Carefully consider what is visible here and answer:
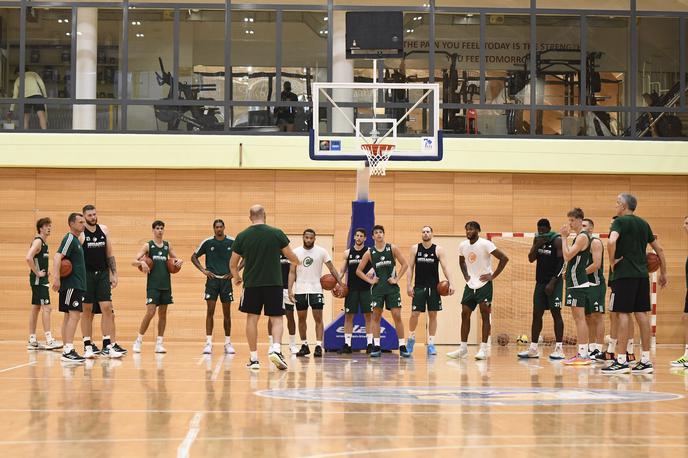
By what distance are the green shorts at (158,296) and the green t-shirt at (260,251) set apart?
12.4 feet

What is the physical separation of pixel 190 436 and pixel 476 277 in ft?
26.2

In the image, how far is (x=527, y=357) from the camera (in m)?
13.4

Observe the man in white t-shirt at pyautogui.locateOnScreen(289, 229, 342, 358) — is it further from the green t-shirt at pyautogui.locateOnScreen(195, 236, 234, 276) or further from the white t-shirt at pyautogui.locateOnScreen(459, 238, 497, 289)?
the white t-shirt at pyautogui.locateOnScreen(459, 238, 497, 289)

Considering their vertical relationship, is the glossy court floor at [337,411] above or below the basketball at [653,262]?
below

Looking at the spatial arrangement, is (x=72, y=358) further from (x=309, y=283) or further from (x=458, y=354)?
(x=458, y=354)

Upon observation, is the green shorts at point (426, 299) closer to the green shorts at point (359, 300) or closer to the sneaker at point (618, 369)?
the green shorts at point (359, 300)

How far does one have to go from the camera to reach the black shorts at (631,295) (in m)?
10.2

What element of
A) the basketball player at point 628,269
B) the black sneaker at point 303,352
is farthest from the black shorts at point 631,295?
the black sneaker at point 303,352

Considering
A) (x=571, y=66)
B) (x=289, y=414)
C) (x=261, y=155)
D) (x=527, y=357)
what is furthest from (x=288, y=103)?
(x=289, y=414)

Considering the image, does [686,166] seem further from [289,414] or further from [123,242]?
[289,414]

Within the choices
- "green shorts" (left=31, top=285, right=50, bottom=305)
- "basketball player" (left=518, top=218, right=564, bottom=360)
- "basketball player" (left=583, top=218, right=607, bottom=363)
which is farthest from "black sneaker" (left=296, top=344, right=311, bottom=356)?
"green shorts" (left=31, top=285, right=50, bottom=305)

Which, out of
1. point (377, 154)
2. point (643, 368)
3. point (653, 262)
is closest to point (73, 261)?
point (377, 154)

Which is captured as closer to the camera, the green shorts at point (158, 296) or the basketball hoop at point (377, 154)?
the green shorts at point (158, 296)

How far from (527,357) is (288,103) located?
7294 millimetres
